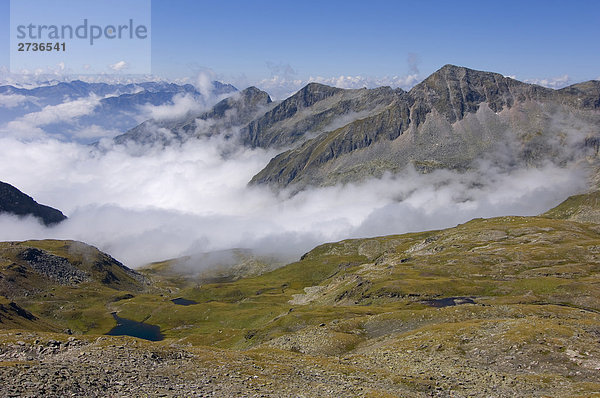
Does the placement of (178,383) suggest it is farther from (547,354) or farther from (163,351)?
(547,354)

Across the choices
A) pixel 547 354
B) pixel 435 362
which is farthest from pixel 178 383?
pixel 547 354

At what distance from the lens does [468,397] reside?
1665 inches

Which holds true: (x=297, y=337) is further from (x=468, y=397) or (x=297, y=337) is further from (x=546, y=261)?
(x=546, y=261)

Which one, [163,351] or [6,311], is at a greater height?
[163,351]

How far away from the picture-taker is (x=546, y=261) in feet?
535

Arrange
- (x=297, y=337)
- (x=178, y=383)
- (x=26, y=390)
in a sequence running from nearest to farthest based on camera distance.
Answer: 1. (x=26, y=390)
2. (x=178, y=383)
3. (x=297, y=337)

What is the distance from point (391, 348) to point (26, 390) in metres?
51.2

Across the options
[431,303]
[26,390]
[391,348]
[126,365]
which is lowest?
[431,303]

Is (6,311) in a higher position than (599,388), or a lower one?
lower


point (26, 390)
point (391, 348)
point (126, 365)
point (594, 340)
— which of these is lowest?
point (391, 348)

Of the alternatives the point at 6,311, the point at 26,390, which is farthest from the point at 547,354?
the point at 6,311

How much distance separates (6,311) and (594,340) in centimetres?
18705

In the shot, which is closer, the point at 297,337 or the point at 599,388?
the point at 599,388

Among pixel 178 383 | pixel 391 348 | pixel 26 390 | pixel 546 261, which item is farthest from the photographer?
pixel 546 261
